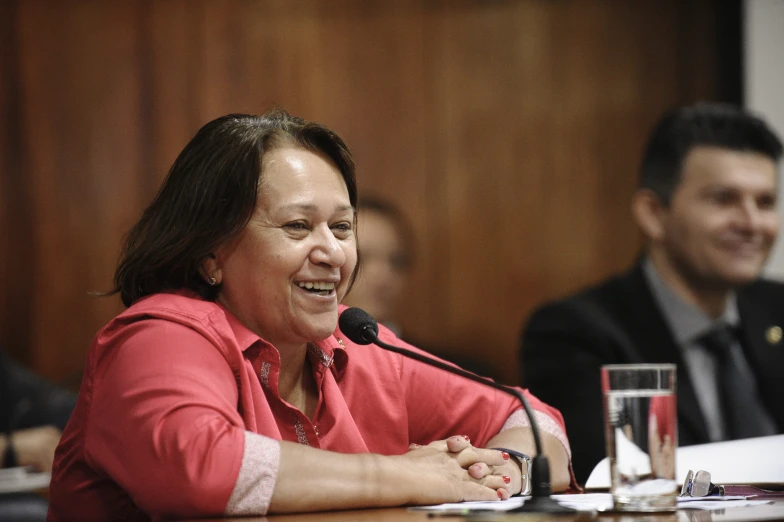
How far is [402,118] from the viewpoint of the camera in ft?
13.8

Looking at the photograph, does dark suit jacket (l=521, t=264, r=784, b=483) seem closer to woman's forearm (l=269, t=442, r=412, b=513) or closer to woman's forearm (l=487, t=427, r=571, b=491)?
woman's forearm (l=487, t=427, r=571, b=491)

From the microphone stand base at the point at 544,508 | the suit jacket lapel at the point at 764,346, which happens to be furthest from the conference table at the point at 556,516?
the suit jacket lapel at the point at 764,346

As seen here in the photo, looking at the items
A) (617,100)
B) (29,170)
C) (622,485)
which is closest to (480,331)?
(617,100)

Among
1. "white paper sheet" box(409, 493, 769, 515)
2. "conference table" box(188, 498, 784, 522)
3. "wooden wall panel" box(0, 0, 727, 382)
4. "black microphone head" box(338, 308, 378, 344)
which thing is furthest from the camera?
"wooden wall panel" box(0, 0, 727, 382)

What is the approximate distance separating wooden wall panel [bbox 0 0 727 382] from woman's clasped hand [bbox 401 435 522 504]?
105 inches

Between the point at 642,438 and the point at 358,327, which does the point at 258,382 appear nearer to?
the point at 358,327

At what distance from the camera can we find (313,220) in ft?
5.41

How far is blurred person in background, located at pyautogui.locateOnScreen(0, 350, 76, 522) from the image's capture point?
10.7 feet

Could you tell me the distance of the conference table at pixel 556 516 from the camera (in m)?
1.19

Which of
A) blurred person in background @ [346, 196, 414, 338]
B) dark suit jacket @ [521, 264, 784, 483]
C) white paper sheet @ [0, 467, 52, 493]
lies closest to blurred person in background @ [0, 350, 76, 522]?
white paper sheet @ [0, 467, 52, 493]

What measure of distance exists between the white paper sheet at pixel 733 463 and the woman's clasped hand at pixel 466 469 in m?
0.18

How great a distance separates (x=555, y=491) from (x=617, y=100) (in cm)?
291

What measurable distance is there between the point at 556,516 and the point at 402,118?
3122 millimetres

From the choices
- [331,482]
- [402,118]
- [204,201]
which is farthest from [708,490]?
[402,118]
